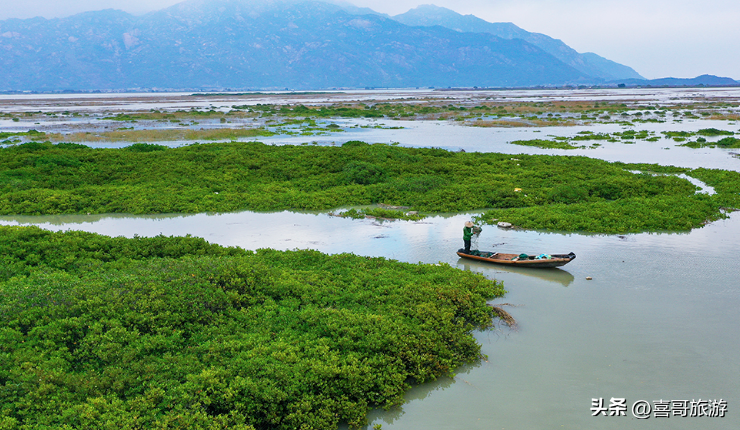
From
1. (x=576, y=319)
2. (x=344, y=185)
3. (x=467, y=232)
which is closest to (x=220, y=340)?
(x=576, y=319)

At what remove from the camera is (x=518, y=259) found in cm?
1502

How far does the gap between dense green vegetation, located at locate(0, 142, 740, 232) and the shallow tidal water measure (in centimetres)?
162

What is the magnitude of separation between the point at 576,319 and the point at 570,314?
11.2 inches

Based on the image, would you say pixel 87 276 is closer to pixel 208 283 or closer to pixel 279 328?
pixel 208 283

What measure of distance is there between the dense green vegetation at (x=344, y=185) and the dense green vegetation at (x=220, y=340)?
938 centimetres

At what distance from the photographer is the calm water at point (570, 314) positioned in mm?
8773

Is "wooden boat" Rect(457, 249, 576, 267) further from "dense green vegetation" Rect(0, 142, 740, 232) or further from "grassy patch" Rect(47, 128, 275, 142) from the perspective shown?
"grassy patch" Rect(47, 128, 275, 142)

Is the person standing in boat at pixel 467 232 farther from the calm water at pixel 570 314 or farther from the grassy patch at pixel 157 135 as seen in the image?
the grassy patch at pixel 157 135

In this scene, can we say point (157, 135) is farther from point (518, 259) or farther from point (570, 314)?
point (570, 314)

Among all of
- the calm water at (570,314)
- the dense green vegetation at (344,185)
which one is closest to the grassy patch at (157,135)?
the dense green vegetation at (344,185)

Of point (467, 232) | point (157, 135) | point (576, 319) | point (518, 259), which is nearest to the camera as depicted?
point (576, 319)

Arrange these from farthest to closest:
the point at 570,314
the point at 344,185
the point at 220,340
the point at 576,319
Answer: the point at 344,185 < the point at 570,314 < the point at 576,319 < the point at 220,340

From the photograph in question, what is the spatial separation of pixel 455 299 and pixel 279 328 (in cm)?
428

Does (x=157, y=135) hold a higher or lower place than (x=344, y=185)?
higher
